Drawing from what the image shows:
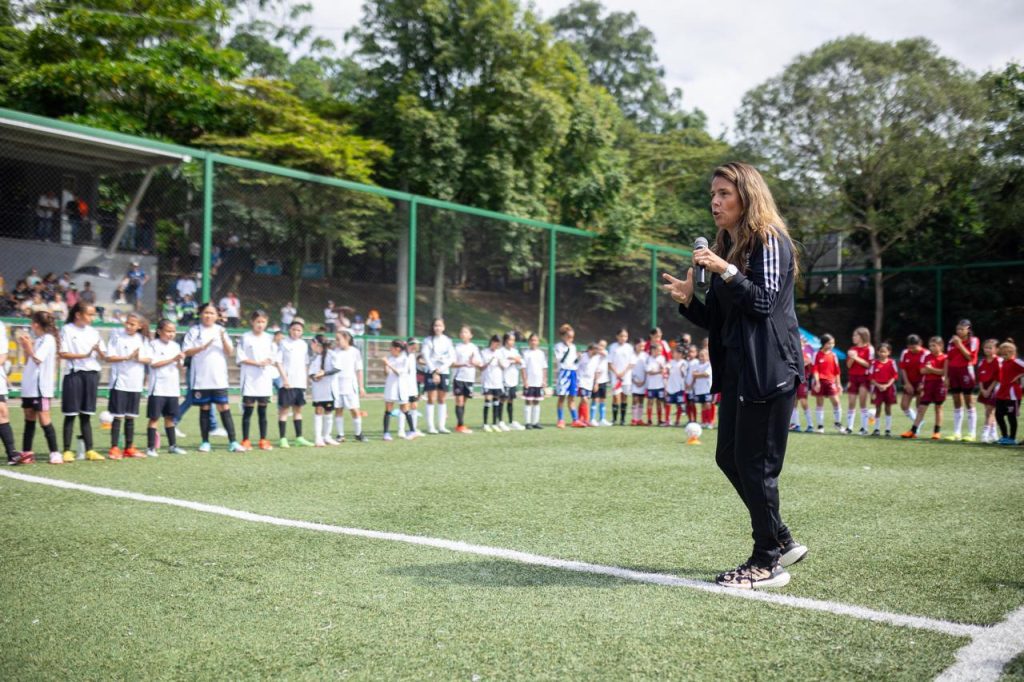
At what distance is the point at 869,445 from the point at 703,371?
3861mm

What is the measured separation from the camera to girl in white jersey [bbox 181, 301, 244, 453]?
10820 mm

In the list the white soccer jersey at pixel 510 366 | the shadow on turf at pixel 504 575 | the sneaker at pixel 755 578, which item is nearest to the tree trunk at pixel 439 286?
the white soccer jersey at pixel 510 366

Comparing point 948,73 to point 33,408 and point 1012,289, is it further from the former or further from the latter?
point 33,408

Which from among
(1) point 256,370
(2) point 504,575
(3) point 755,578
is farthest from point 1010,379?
(1) point 256,370

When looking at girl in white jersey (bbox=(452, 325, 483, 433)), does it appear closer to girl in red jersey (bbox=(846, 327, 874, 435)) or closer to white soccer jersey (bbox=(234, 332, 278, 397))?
white soccer jersey (bbox=(234, 332, 278, 397))

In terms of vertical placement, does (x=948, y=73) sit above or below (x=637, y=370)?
above

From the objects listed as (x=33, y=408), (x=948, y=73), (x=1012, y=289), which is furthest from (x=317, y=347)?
(x=948, y=73)

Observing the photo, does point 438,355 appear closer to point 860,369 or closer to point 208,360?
point 208,360

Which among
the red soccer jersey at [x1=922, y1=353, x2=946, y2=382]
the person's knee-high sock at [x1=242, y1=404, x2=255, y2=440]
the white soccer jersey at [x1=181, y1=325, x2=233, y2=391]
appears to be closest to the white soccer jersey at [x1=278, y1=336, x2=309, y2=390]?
the person's knee-high sock at [x1=242, y1=404, x2=255, y2=440]

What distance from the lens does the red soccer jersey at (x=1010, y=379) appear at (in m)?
12.3

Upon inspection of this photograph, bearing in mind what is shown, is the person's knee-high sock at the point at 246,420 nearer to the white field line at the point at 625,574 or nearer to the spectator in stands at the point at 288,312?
the white field line at the point at 625,574

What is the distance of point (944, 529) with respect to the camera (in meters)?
5.63

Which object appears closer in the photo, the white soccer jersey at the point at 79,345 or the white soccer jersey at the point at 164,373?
the white soccer jersey at the point at 79,345

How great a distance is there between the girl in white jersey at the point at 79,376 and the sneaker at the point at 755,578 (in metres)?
8.31
